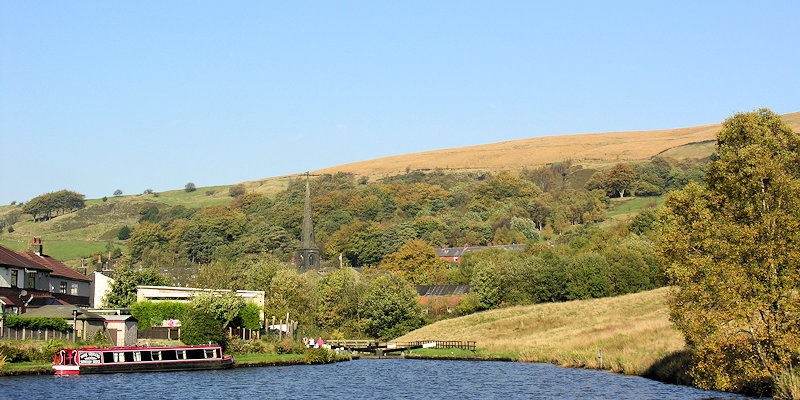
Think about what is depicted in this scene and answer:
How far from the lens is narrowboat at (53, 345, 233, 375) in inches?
2137

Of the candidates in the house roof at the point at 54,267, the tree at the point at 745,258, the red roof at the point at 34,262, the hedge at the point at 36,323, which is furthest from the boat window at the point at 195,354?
the tree at the point at 745,258

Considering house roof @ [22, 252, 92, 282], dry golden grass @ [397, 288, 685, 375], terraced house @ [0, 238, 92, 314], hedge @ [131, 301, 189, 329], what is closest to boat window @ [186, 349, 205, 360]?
hedge @ [131, 301, 189, 329]

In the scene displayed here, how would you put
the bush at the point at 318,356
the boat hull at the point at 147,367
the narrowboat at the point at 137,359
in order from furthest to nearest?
1. the bush at the point at 318,356
2. the narrowboat at the point at 137,359
3. the boat hull at the point at 147,367

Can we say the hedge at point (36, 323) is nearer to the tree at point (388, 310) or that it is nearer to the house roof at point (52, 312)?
the house roof at point (52, 312)

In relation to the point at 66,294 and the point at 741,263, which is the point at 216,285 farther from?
the point at 741,263

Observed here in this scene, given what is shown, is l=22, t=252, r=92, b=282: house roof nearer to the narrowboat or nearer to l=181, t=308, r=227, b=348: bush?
l=181, t=308, r=227, b=348: bush

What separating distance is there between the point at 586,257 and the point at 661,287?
35.6ft

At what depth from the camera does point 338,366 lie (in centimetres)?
7056

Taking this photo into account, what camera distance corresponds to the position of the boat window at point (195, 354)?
60.5 m

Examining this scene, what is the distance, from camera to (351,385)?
177 ft

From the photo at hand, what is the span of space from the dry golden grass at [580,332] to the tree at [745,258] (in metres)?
5.93

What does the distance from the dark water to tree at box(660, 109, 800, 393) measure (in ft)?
14.3

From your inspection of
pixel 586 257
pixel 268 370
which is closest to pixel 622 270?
pixel 586 257

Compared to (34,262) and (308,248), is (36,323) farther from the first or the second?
(308,248)
